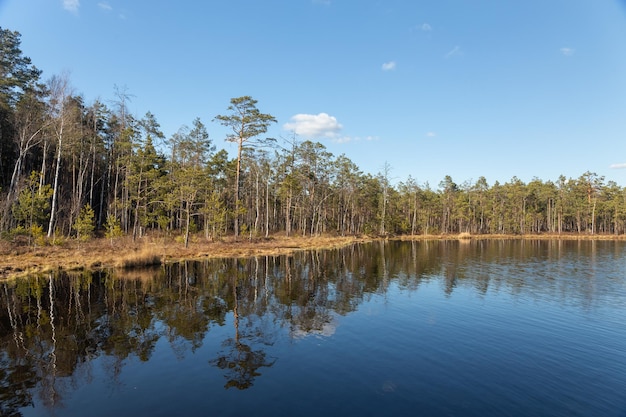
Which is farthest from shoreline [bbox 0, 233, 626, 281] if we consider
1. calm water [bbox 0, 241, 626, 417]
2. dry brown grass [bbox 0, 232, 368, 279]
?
calm water [bbox 0, 241, 626, 417]

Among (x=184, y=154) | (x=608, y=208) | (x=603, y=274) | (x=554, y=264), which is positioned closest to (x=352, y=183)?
(x=184, y=154)

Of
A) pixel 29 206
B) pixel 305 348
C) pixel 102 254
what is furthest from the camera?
pixel 29 206

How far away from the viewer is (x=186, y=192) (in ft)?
116

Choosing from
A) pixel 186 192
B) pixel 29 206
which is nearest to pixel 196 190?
pixel 186 192

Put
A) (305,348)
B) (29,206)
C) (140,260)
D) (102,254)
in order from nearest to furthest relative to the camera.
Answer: (305,348) → (140,260) → (102,254) → (29,206)

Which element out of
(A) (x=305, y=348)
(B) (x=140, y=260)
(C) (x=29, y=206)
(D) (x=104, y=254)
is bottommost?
(A) (x=305, y=348)

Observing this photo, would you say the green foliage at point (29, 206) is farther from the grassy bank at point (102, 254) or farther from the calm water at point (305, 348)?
the calm water at point (305, 348)

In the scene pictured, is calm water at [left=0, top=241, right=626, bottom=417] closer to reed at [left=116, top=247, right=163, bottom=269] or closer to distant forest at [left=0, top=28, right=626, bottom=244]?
reed at [left=116, top=247, right=163, bottom=269]

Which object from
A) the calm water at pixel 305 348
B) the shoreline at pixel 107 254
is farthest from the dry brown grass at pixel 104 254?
the calm water at pixel 305 348

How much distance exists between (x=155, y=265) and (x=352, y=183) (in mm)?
48818

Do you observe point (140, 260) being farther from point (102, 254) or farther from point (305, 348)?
point (305, 348)

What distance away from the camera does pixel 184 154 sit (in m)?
54.4

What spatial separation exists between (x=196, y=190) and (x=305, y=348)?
27.0m

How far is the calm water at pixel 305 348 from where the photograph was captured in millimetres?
8141
